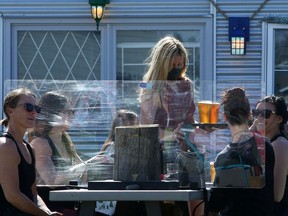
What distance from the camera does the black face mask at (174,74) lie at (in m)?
5.70

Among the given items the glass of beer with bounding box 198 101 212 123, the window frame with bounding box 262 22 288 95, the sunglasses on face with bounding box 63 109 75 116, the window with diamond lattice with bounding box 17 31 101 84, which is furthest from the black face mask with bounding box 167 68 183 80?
the window with diamond lattice with bounding box 17 31 101 84

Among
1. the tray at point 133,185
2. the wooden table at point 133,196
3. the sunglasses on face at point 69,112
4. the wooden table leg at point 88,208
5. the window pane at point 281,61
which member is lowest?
the wooden table leg at point 88,208

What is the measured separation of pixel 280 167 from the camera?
5387mm

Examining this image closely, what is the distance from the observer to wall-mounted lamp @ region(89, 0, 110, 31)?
9.84 metres

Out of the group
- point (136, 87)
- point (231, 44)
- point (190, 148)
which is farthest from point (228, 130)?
point (231, 44)

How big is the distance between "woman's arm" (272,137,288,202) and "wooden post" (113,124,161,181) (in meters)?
0.83

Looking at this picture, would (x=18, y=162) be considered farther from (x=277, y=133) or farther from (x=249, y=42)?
(x=249, y=42)

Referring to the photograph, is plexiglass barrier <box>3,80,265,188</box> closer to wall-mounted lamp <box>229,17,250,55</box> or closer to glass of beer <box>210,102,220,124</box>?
glass of beer <box>210,102,220,124</box>

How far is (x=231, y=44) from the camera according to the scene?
986 centimetres

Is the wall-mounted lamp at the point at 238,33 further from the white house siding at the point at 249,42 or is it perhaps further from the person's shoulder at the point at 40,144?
the person's shoulder at the point at 40,144

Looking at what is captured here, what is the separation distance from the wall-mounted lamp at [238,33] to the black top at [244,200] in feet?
15.7

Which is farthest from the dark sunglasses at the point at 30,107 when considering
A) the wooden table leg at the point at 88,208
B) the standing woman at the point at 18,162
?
the wooden table leg at the point at 88,208

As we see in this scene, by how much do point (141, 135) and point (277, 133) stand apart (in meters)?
1.09

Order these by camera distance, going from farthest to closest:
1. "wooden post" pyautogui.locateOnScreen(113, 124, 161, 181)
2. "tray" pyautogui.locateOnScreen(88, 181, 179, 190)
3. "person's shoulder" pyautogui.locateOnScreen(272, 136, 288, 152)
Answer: "person's shoulder" pyautogui.locateOnScreen(272, 136, 288, 152), "wooden post" pyautogui.locateOnScreen(113, 124, 161, 181), "tray" pyautogui.locateOnScreen(88, 181, 179, 190)
